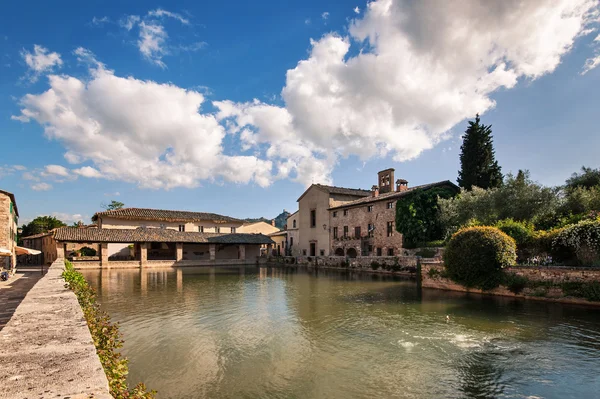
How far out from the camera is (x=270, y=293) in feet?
60.2

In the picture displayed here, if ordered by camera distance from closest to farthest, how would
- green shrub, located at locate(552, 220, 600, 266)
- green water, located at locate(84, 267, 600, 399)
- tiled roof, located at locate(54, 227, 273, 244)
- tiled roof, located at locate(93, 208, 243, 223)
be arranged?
green water, located at locate(84, 267, 600, 399)
green shrub, located at locate(552, 220, 600, 266)
tiled roof, located at locate(54, 227, 273, 244)
tiled roof, located at locate(93, 208, 243, 223)

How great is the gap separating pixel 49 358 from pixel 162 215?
157 feet

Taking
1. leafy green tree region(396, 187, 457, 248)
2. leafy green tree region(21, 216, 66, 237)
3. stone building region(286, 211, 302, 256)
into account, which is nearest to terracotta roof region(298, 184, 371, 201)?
stone building region(286, 211, 302, 256)

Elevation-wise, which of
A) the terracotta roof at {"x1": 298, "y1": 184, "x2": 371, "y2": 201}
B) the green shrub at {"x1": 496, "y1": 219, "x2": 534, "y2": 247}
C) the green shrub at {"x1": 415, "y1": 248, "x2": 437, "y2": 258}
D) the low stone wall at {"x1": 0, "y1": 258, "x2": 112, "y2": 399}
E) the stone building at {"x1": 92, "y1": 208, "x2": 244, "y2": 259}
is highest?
the terracotta roof at {"x1": 298, "y1": 184, "x2": 371, "y2": 201}

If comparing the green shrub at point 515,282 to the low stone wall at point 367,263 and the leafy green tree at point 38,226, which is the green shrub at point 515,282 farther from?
the leafy green tree at point 38,226

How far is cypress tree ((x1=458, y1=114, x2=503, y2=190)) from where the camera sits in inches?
1401

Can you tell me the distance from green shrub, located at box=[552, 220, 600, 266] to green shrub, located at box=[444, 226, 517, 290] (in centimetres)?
231

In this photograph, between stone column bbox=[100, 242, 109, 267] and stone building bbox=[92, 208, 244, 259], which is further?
stone building bbox=[92, 208, 244, 259]

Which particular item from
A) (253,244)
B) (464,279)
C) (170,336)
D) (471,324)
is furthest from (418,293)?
(253,244)

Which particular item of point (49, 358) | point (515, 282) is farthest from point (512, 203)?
point (49, 358)

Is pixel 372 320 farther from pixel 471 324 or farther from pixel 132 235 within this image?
pixel 132 235

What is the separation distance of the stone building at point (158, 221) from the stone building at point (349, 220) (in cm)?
1113

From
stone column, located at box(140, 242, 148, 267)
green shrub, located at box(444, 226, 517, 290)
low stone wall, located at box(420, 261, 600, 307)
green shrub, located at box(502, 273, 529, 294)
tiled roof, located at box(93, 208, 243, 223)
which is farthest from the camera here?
tiled roof, located at box(93, 208, 243, 223)

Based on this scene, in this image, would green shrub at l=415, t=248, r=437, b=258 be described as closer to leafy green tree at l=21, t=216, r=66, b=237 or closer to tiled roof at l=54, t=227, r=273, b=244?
tiled roof at l=54, t=227, r=273, b=244
